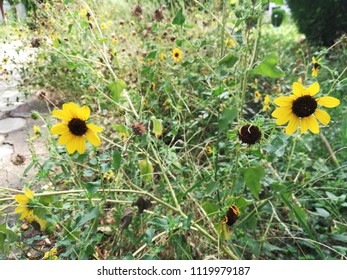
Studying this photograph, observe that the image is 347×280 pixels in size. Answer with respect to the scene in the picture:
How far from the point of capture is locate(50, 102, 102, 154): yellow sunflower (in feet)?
1.70

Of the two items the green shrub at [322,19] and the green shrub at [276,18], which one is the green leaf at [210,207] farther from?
the green shrub at [322,19]

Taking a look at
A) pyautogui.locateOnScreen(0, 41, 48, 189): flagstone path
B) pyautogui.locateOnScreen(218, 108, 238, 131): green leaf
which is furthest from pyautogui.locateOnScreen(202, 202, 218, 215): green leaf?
pyautogui.locateOnScreen(0, 41, 48, 189): flagstone path

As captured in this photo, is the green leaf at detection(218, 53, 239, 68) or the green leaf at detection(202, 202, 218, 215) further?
the green leaf at detection(202, 202, 218, 215)

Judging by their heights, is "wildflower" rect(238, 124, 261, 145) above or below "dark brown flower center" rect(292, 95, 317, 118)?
below

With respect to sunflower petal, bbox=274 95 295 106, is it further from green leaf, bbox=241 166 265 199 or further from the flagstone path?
the flagstone path

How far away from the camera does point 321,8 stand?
2.51m

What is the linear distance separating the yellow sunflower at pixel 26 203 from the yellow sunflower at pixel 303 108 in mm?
367

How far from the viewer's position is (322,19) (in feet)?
8.23

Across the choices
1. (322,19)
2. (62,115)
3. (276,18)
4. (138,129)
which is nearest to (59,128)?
(62,115)

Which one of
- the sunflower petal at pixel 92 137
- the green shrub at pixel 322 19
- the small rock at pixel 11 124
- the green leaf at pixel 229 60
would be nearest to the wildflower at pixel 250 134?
the green leaf at pixel 229 60

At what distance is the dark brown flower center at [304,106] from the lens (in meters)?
0.50
